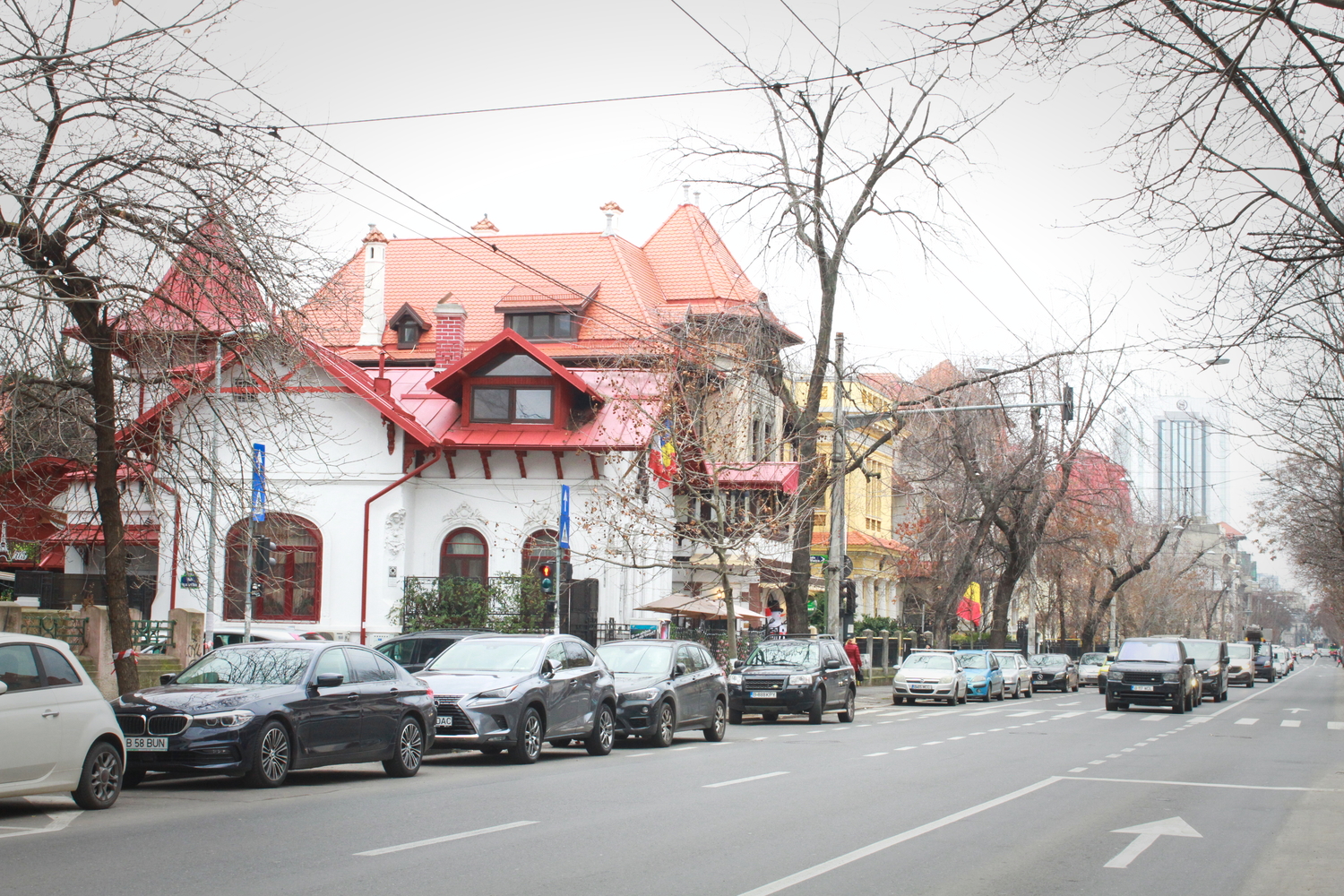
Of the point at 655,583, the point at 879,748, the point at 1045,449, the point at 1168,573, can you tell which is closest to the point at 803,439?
the point at 655,583

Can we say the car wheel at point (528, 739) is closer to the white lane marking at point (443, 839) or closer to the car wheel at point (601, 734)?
the car wheel at point (601, 734)

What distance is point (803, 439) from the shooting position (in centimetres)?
3219

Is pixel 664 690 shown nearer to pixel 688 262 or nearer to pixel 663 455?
pixel 663 455

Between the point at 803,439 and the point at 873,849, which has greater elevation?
the point at 803,439

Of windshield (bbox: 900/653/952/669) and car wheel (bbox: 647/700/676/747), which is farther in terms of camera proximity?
windshield (bbox: 900/653/952/669)

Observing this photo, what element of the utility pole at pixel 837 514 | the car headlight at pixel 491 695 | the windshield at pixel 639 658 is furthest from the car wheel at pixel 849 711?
the car headlight at pixel 491 695

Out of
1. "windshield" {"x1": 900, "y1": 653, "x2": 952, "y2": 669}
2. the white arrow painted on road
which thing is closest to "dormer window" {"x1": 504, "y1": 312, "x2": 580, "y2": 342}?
"windshield" {"x1": 900, "y1": 653, "x2": 952, "y2": 669}

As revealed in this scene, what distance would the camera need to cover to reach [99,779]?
463 inches

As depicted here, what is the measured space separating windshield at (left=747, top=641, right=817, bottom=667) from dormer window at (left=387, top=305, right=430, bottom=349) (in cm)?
2375

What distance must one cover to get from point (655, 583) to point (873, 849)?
95.8ft

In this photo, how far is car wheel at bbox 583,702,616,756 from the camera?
62.6 ft

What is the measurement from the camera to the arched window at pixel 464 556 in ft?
124

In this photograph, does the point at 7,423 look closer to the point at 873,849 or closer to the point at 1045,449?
the point at 873,849

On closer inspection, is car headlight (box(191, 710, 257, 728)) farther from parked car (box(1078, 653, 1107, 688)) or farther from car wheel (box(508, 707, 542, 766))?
parked car (box(1078, 653, 1107, 688))
